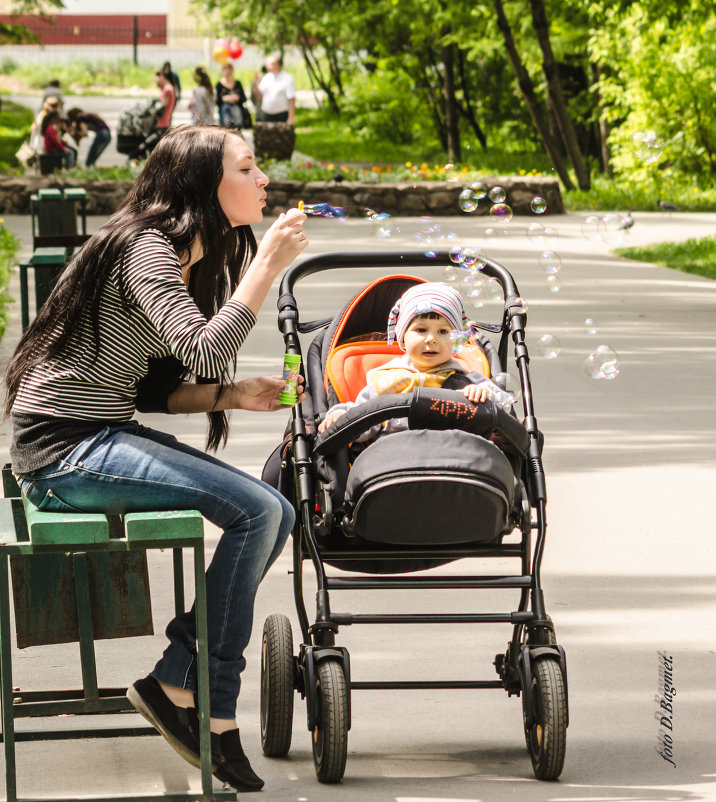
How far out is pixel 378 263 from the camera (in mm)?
4672

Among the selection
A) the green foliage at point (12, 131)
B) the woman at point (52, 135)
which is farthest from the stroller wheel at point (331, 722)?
the green foliage at point (12, 131)

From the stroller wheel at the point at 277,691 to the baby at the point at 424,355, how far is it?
637 millimetres

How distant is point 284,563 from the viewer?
18.0ft

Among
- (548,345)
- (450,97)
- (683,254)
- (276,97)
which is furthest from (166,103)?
(548,345)

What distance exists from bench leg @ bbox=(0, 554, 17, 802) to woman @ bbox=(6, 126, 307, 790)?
28cm

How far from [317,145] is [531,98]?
11.6 metres

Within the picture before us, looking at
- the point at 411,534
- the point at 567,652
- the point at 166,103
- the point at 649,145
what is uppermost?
the point at 166,103

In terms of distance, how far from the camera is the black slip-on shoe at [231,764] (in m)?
3.44

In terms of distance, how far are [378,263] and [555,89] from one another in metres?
18.0

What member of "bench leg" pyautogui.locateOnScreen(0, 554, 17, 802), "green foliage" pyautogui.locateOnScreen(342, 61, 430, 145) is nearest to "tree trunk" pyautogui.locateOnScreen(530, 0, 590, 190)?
"green foliage" pyautogui.locateOnScreen(342, 61, 430, 145)

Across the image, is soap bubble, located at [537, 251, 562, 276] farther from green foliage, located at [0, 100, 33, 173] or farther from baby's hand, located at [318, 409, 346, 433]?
green foliage, located at [0, 100, 33, 173]

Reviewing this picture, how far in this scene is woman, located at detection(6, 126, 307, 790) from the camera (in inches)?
132

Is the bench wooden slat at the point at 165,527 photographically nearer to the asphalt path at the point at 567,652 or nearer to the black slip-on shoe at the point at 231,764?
the black slip-on shoe at the point at 231,764

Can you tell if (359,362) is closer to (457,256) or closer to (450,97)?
(457,256)
